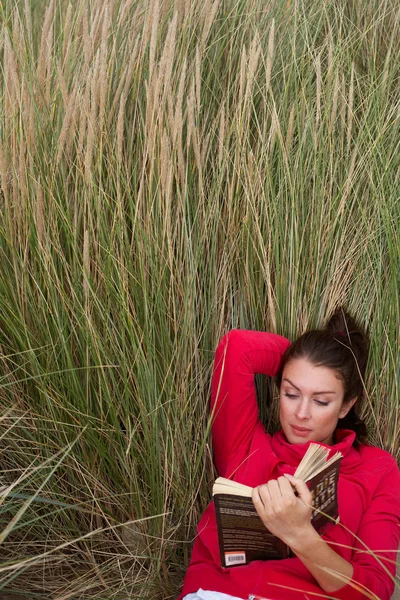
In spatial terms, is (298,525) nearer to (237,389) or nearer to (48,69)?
(237,389)

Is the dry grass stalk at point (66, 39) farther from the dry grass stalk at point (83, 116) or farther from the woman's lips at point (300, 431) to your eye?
the woman's lips at point (300, 431)

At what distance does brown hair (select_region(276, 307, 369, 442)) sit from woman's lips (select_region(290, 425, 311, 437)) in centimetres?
19

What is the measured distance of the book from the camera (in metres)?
1.85

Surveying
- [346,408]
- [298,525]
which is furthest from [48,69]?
[298,525]

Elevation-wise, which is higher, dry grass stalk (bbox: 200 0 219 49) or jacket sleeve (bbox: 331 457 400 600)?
dry grass stalk (bbox: 200 0 219 49)

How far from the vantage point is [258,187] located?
2.67m

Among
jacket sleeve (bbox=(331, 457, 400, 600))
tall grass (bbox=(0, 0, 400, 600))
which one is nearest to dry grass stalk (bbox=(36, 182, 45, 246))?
tall grass (bbox=(0, 0, 400, 600))

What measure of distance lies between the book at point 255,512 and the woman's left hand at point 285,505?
31 millimetres

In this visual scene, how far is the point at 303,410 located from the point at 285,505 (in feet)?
1.77

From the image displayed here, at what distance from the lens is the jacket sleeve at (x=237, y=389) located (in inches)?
96.7

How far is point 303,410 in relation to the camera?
2.31m

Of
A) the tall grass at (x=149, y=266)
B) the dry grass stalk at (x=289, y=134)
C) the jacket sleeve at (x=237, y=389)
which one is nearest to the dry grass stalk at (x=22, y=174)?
the tall grass at (x=149, y=266)

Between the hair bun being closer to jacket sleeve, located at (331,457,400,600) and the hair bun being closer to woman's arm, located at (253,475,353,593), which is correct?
jacket sleeve, located at (331,457,400,600)

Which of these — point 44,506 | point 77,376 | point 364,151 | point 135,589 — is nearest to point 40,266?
point 77,376
